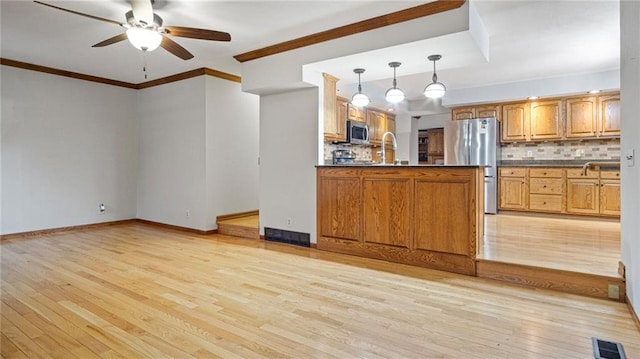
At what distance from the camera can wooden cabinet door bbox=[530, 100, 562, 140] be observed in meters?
6.06

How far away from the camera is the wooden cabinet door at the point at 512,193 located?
6.19 m

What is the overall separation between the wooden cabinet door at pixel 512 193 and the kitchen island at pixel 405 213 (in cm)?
290

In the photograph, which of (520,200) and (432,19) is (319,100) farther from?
(520,200)

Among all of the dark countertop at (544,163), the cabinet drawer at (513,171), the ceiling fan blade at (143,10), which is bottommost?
the cabinet drawer at (513,171)

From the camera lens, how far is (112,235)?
5.36 m

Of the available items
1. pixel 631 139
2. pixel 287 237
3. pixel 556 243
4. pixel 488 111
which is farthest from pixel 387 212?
pixel 488 111

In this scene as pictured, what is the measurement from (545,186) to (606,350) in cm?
470

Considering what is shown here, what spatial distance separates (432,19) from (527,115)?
4.16 meters

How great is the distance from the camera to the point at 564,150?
625 centimetres

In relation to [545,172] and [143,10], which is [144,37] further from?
[545,172]

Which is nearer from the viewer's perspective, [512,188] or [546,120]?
[546,120]

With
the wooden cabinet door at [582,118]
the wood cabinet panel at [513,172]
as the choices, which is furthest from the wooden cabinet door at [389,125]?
the wooden cabinet door at [582,118]

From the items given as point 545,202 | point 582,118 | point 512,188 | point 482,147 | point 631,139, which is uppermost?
point 582,118

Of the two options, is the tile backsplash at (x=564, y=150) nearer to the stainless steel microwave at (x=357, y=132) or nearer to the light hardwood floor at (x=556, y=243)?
the light hardwood floor at (x=556, y=243)
